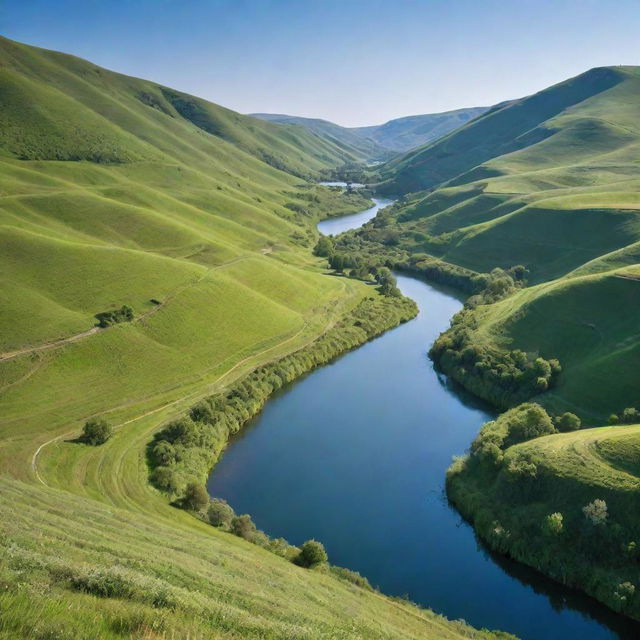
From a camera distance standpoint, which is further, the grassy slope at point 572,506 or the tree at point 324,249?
the tree at point 324,249

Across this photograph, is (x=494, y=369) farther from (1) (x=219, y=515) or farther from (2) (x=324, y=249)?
(2) (x=324, y=249)

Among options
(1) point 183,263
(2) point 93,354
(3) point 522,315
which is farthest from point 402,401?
(1) point 183,263

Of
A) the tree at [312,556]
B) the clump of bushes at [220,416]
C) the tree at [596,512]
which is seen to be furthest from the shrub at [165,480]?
the tree at [596,512]

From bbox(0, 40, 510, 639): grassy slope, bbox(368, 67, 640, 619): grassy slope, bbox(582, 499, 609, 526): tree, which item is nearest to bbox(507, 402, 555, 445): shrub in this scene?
bbox(368, 67, 640, 619): grassy slope

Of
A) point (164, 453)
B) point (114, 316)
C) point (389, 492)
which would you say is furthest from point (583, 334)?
point (114, 316)

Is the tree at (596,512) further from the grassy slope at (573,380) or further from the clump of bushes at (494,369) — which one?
the clump of bushes at (494,369)

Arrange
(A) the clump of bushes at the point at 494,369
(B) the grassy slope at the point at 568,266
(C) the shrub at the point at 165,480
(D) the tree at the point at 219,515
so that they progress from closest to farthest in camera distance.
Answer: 1. (D) the tree at the point at 219,515
2. (C) the shrub at the point at 165,480
3. (B) the grassy slope at the point at 568,266
4. (A) the clump of bushes at the point at 494,369

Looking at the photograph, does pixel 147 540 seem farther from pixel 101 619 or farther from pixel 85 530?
pixel 101 619
